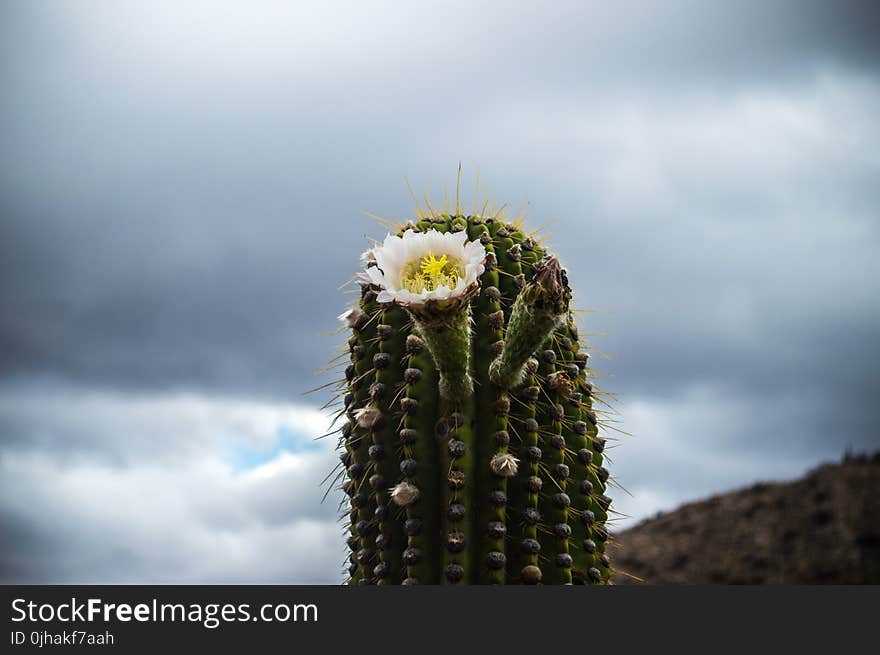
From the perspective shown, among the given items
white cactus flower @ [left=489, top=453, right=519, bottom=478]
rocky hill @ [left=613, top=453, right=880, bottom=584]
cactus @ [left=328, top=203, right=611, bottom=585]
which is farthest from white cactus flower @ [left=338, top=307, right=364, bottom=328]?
rocky hill @ [left=613, top=453, right=880, bottom=584]

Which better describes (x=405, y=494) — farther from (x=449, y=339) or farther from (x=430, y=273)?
(x=430, y=273)

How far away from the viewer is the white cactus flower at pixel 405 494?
14.9 ft

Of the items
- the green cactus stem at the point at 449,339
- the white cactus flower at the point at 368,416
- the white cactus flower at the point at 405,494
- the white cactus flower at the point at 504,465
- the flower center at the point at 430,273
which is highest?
the flower center at the point at 430,273

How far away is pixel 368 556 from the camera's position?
498 centimetres

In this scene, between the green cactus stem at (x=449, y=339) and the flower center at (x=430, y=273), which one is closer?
the green cactus stem at (x=449, y=339)

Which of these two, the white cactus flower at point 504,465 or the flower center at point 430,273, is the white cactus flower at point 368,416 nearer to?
the white cactus flower at point 504,465

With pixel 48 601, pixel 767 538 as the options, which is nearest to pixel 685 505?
pixel 767 538

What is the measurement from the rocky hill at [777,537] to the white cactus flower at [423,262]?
43.1 feet

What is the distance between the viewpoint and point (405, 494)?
4.54 meters

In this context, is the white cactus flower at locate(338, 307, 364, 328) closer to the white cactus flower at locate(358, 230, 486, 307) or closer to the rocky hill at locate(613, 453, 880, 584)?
the white cactus flower at locate(358, 230, 486, 307)

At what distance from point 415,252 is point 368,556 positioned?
6.50 feet

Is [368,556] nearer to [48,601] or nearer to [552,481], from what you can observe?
[552,481]

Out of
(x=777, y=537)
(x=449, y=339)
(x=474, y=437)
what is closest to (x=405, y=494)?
(x=474, y=437)

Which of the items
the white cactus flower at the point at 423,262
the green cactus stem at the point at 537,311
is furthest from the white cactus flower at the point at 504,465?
the white cactus flower at the point at 423,262
